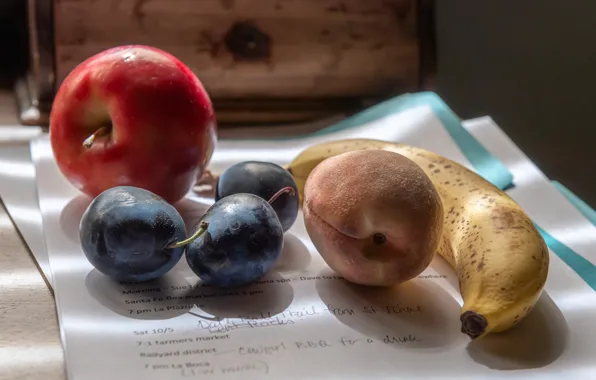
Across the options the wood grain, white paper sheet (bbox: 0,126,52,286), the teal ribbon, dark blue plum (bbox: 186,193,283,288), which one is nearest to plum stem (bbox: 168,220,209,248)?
dark blue plum (bbox: 186,193,283,288)

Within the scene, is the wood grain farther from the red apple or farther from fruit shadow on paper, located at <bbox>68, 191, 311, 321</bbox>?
fruit shadow on paper, located at <bbox>68, 191, 311, 321</bbox>

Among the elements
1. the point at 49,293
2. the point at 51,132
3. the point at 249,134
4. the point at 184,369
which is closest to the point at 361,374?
the point at 184,369

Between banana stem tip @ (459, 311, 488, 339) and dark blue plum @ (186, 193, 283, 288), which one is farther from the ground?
dark blue plum @ (186, 193, 283, 288)

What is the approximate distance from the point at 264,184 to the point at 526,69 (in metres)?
0.62

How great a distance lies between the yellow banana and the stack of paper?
2cm

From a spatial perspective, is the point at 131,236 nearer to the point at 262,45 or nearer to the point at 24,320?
the point at 24,320

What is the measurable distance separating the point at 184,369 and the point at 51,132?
0.32 metres

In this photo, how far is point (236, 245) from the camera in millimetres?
512

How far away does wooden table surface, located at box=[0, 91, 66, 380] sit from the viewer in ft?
1.43

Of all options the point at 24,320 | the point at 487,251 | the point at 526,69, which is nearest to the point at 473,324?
the point at 487,251

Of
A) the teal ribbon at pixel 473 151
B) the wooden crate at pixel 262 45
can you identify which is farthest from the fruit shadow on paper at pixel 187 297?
the wooden crate at pixel 262 45

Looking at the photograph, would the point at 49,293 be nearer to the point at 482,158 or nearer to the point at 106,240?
the point at 106,240

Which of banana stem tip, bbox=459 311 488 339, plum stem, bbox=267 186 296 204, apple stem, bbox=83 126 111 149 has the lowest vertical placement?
banana stem tip, bbox=459 311 488 339

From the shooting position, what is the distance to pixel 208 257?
516 mm
